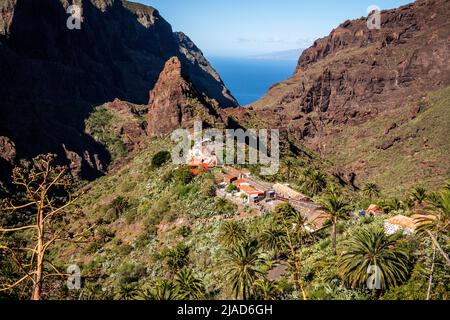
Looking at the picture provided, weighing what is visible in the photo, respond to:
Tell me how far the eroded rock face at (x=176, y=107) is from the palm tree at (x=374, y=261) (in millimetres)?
81130

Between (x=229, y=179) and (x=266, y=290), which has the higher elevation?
(x=229, y=179)

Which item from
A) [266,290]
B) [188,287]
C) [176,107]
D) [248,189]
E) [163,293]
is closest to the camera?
[163,293]

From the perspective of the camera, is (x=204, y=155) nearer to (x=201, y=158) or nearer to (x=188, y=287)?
(x=201, y=158)

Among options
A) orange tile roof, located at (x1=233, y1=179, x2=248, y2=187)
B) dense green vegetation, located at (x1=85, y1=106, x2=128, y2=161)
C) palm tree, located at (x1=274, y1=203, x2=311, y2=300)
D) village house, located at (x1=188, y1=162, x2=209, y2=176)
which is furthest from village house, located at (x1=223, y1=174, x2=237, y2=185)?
dense green vegetation, located at (x1=85, y1=106, x2=128, y2=161)

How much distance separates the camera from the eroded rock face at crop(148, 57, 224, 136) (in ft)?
369

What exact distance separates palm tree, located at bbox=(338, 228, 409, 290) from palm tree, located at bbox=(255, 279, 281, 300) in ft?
20.5

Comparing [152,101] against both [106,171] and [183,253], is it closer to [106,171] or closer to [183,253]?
[106,171]

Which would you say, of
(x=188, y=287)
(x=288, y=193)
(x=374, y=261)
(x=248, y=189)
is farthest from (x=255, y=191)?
(x=374, y=261)

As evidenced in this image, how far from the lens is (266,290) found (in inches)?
1224

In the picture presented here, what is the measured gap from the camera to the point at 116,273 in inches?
2152

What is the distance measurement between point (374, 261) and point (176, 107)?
312 ft

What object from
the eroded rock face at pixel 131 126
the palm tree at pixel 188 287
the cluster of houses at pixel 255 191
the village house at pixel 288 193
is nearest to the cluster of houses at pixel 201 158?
the cluster of houses at pixel 255 191
